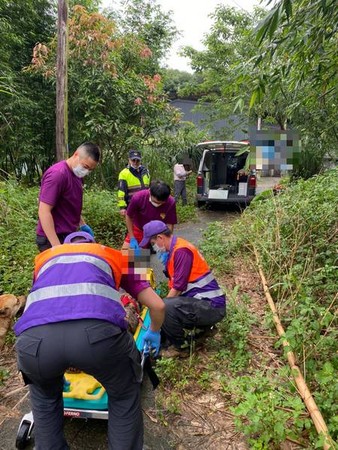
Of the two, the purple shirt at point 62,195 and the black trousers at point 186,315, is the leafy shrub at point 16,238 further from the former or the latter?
the black trousers at point 186,315

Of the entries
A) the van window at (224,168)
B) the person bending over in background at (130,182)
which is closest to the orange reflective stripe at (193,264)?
the person bending over in background at (130,182)

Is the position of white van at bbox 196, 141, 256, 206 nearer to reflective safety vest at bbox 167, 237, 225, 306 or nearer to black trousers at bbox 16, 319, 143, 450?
reflective safety vest at bbox 167, 237, 225, 306

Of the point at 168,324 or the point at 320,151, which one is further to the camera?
the point at 320,151

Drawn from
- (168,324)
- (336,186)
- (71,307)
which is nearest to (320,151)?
(336,186)

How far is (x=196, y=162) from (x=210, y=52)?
412 cm

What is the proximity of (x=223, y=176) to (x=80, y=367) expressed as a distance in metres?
9.17

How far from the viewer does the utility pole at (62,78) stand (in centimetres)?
577

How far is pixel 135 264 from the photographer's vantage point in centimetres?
200

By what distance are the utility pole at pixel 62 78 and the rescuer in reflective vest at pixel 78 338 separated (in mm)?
4854

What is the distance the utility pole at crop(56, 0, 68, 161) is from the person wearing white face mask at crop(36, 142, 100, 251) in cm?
342

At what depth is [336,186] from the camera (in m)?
5.03

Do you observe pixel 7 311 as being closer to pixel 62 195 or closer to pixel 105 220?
pixel 62 195

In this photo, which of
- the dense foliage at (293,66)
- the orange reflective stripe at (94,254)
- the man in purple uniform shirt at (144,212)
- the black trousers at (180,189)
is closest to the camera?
the orange reflective stripe at (94,254)

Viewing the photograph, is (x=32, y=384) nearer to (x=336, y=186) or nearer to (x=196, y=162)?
(x=336, y=186)
